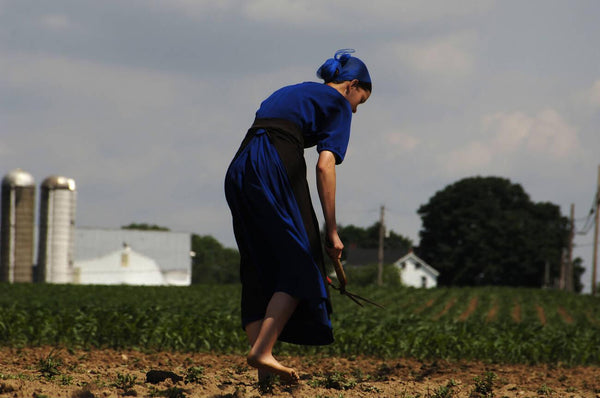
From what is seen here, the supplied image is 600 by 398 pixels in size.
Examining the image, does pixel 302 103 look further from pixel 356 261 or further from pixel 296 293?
pixel 356 261

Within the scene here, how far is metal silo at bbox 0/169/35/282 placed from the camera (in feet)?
140

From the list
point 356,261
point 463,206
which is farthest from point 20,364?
point 356,261

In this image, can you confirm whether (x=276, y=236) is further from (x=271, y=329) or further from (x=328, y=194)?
(x=271, y=329)

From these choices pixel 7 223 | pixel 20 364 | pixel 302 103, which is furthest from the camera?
pixel 7 223

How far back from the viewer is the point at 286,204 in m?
4.16

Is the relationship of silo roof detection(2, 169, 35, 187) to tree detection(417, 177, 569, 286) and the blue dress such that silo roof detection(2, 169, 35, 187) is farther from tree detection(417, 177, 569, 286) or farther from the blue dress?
the blue dress

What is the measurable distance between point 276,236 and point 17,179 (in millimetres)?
41977

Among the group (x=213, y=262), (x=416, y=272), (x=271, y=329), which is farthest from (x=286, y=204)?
(x=213, y=262)

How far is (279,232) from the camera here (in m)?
4.11

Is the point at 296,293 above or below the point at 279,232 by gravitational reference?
below

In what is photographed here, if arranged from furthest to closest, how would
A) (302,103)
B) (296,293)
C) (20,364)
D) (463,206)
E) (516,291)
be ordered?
1. (463,206)
2. (516,291)
3. (20,364)
4. (302,103)
5. (296,293)

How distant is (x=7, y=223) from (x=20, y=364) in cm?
3872

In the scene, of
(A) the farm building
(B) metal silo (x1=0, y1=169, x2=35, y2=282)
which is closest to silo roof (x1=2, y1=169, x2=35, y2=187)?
(B) metal silo (x1=0, y1=169, x2=35, y2=282)

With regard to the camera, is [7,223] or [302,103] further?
[7,223]
